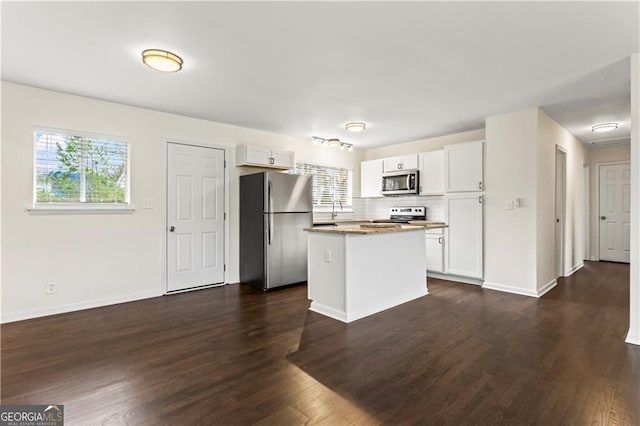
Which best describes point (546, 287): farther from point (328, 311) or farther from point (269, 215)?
point (269, 215)

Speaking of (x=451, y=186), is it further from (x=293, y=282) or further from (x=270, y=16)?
(x=270, y=16)

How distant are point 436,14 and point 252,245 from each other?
374 centimetres

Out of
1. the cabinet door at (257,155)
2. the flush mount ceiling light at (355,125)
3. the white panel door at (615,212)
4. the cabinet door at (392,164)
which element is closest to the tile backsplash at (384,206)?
the cabinet door at (392,164)

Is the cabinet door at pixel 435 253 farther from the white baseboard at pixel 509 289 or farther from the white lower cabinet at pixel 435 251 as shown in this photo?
the white baseboard at pixel 509 289

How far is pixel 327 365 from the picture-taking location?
7.86 feet

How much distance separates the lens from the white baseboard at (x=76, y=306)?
3.34 meters

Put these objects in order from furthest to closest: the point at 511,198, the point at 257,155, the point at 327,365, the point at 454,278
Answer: the point at 454,278, the point at 257,155, the point at 511,198, the point at 327,365

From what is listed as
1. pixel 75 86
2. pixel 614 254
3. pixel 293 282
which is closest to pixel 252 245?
pixel 293 282

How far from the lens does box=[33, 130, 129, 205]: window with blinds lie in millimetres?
3535

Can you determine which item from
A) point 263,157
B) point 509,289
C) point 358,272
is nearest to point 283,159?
point 263,157

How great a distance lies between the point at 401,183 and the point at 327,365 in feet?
13.6

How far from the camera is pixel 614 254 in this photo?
6.84m

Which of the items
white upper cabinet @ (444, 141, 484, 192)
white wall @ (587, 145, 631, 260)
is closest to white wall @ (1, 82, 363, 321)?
white upper cabinet @ (444, 141, 484, 192)

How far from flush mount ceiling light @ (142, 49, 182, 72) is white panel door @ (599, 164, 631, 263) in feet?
27.6
